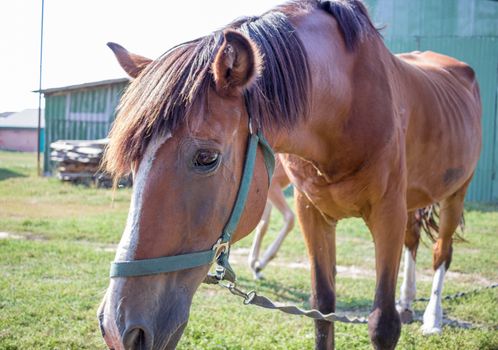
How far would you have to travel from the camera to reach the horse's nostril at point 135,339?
171 centimetres

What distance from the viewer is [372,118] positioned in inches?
111

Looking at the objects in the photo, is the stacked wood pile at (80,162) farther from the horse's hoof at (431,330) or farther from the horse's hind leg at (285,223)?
the horse's hoof at (431,330)

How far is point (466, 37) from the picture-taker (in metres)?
15.7

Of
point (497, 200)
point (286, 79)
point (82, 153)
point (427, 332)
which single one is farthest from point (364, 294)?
point (82, 153)

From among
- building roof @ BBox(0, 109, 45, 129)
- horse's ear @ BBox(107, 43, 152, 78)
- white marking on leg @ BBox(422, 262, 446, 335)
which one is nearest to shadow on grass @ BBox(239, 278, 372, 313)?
white marking on leg @ BBox(422, 262, 446, 335)

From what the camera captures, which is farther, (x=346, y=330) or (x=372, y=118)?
(x=346, y=330)

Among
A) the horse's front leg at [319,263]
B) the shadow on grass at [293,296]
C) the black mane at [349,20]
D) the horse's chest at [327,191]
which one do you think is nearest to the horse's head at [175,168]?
the horse's chest at [327,191]

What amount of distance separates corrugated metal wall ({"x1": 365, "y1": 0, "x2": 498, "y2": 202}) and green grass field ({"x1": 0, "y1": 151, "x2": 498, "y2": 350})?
17.4 ft

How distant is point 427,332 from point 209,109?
126 inches

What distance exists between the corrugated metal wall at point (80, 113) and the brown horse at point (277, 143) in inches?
686

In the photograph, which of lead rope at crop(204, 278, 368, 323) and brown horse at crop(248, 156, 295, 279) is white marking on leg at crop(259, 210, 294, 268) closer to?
brown horse at crop(248, 156, 295, 279)

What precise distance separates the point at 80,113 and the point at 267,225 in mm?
15145

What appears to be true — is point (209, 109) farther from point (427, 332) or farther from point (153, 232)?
point (427, 332)

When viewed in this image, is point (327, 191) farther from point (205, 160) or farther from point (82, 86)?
point (82, 86)
